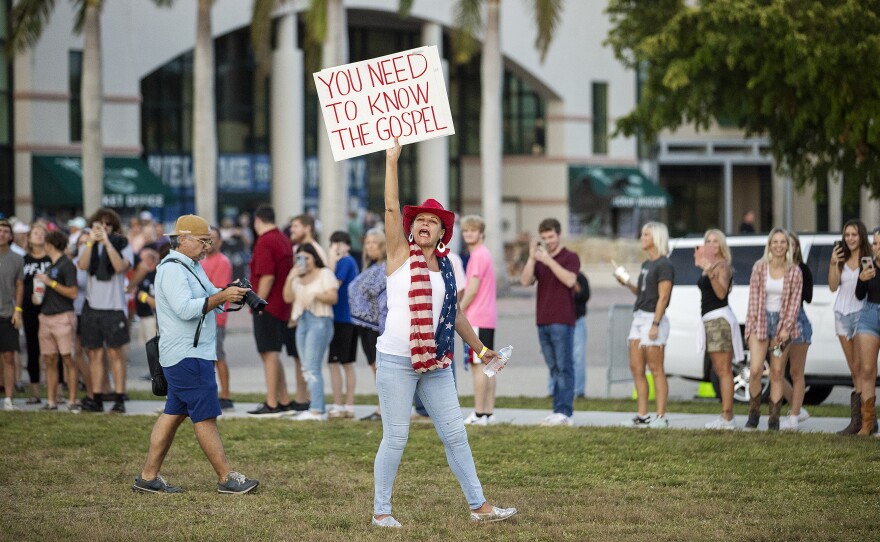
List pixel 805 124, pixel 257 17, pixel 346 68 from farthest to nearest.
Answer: pixel 257 17
pixel 805 124
pixel 346 68

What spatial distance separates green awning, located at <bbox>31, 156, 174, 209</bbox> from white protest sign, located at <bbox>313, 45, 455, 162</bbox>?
88.6 ft

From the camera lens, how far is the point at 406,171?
49.0 meters

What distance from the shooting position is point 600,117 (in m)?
49.6

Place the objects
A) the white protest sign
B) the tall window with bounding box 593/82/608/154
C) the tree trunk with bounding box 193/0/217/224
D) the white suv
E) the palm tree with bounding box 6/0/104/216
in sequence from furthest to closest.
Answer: the tall window with bounding box 593/82/608/154
the tree trunk with bounding box 193/0/217/224
the palm tree with bounding box 6/0/104/216
the white suv
the white protest sign

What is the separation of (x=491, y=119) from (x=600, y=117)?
57.4 ft

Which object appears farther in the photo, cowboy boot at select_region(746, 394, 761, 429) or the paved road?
the paved road

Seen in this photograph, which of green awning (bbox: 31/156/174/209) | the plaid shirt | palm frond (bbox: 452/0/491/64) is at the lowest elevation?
the plaid shirt

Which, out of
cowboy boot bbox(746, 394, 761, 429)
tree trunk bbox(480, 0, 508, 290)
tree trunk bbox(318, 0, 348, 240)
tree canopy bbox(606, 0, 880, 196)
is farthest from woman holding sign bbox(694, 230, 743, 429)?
tree trunk bbox(480, 0, 508, 290)

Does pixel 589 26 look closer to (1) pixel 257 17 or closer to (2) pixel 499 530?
(1) pixel 257 17

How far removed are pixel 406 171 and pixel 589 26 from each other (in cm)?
847

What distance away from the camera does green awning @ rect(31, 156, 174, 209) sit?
1369 inches

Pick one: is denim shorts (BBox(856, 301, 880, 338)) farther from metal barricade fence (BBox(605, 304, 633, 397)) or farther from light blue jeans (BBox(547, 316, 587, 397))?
metal barricade fence (BBox(605, 304, 633, 397))

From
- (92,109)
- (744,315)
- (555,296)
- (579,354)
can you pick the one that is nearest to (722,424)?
(555,296)

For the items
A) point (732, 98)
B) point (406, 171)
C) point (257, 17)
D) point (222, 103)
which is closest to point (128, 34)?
point (222, 103)
